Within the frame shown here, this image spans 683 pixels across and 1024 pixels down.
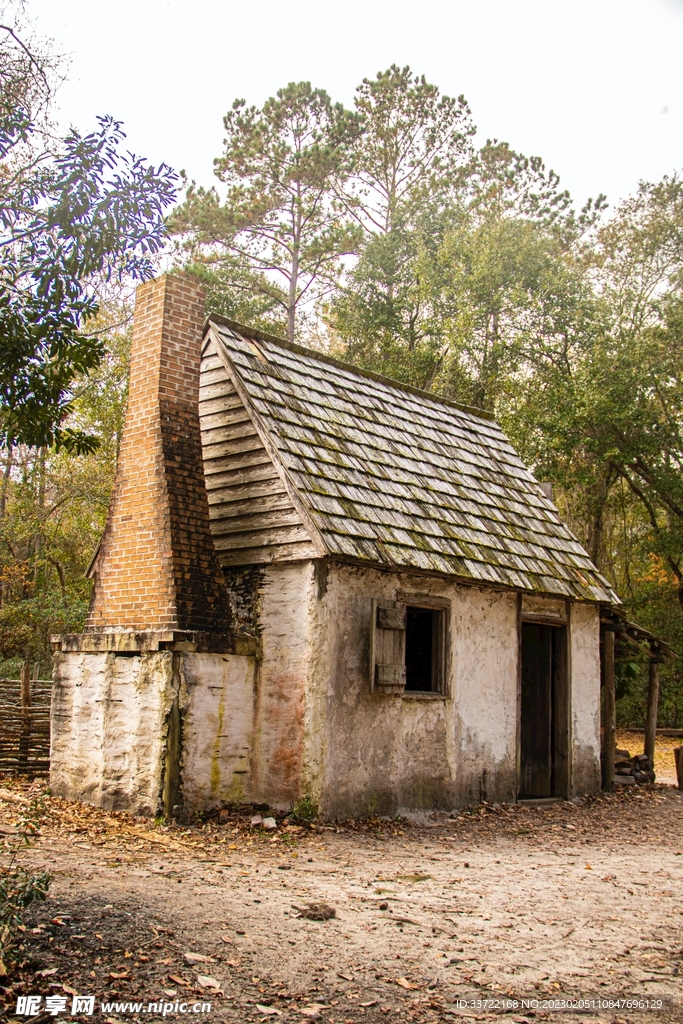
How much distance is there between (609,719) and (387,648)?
597 cm

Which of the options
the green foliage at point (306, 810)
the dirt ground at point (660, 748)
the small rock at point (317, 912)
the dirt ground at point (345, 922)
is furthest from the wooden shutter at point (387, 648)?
the dirt ground at point (660, 748)

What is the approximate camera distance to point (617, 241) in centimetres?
2802

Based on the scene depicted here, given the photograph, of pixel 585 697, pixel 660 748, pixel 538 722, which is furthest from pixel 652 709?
pixel 660 748

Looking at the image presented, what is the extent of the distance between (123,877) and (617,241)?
87.6 feet

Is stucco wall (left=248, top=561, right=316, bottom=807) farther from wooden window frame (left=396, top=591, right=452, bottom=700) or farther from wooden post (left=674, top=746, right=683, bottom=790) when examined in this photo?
wooden post (left=674, top=746, right=683, bottom=790)

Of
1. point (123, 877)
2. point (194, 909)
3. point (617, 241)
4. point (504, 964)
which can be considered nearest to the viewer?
point (504, 964)

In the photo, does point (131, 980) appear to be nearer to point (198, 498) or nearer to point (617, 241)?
point (198, 498)

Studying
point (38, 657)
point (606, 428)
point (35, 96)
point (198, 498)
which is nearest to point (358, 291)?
point (606, 428)

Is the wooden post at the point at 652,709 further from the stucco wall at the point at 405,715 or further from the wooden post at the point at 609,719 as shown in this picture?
the stucco wall at the point at 405,715

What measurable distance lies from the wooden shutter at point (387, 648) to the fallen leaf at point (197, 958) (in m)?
4.83

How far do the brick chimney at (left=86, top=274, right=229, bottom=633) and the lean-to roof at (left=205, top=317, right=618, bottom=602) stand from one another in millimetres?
756

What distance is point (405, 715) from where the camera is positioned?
1005 cm

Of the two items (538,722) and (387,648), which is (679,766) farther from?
(387,648)

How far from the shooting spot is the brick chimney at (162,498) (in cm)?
916
